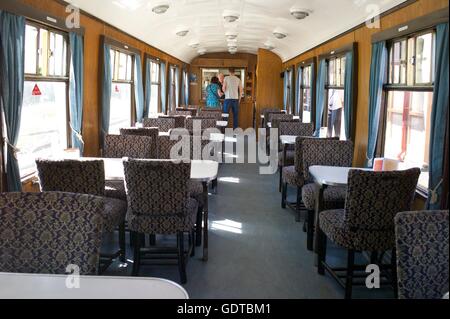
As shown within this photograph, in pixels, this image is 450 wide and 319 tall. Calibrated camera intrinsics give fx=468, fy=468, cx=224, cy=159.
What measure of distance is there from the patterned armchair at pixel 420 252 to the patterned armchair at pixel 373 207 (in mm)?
1261

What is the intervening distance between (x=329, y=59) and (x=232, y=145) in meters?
4.51

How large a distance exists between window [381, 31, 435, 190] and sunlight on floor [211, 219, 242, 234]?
177cm

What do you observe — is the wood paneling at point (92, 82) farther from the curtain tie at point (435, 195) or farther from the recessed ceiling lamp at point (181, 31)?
the curtain tie at point (435, 195)

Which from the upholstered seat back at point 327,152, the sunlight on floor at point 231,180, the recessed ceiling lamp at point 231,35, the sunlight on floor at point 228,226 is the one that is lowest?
the sunlight on floor at point 228,226

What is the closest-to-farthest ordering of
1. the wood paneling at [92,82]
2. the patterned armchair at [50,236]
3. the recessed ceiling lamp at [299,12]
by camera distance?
the patterned armchair at [50,236] → the wood paneling at [92,82] → the recessed ceiling lamp at [299,12]

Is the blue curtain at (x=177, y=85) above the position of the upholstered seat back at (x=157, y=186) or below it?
above

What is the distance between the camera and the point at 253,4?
274 inches

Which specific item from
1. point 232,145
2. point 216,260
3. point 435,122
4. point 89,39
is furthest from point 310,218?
point 232,145

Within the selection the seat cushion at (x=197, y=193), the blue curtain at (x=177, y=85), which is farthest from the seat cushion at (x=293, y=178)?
the blue curtain at (x=177, y=85)

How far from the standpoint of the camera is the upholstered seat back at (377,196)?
10.2ft

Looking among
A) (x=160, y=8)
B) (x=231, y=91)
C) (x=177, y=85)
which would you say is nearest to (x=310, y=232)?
(x=160, y=8)

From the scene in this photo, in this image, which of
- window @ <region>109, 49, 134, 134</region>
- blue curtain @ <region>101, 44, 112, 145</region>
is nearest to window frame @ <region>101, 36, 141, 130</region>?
window @ <region>109, 49, 134, 134</region>

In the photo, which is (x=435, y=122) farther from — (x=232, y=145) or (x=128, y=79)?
(x=232, y=145)

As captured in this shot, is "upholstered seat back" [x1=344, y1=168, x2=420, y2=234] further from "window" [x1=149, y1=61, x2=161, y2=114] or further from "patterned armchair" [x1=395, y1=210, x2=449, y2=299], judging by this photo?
"window" [x1=149, y1=61, x2=161, y2=114]
